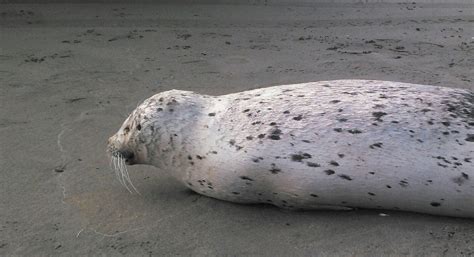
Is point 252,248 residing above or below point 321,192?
below

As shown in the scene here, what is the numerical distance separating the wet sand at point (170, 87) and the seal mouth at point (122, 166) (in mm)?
40

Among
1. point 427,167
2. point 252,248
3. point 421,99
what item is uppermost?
point 421,99

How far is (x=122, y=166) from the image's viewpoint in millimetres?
3078

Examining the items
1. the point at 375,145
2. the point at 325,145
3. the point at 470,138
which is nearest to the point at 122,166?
the point at 325,145

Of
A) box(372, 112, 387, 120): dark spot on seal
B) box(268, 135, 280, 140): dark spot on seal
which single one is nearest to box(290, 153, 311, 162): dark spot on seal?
box(268, 135, 280, 140): dark spot on seal

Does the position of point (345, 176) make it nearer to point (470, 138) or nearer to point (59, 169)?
point (470, 138)

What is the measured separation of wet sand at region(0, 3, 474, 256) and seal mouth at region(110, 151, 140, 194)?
0.04m

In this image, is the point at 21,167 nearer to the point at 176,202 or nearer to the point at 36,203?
the point at 36,203

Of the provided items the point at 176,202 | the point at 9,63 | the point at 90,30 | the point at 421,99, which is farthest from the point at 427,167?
the point at 90,30

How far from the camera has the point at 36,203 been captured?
9.25 feet

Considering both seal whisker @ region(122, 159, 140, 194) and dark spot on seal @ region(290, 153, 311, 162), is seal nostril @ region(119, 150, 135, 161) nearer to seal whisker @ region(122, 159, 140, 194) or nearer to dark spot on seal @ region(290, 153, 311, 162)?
seal whisker @ region(122, 159, 140, 194)

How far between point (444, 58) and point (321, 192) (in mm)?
3234

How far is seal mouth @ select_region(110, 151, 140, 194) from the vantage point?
2.96m

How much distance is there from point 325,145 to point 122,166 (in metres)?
1.14
